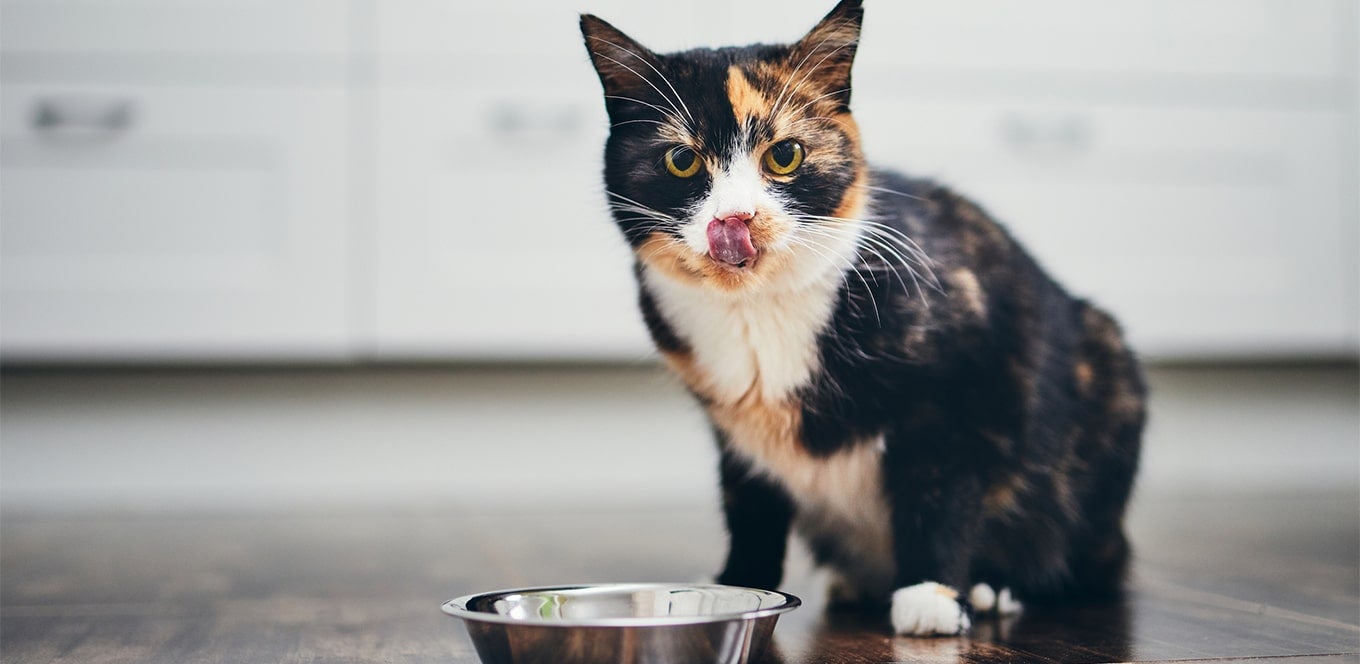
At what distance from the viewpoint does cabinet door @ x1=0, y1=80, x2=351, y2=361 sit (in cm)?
204

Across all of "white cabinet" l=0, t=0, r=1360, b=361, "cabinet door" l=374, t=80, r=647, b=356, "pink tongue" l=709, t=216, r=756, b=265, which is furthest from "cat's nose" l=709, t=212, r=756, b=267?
"cabinet door" l=374, t=80, r=647, b=356

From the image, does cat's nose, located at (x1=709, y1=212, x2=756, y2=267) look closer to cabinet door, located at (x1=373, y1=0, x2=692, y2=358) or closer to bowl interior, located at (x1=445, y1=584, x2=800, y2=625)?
bowl interior, located at (x1=445, y1=584, x2=800, y2=625)

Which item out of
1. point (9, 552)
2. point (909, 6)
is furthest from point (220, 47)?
point (909, 6)

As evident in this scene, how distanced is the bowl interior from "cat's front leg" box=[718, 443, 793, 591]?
19 centimetres

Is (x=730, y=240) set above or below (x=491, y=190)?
below

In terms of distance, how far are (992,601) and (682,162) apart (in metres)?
0.45

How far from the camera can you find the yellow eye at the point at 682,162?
0.97m

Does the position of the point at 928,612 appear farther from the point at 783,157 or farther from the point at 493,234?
the point at 493,234

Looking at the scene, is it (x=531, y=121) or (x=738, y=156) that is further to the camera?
(x=531, y=121)

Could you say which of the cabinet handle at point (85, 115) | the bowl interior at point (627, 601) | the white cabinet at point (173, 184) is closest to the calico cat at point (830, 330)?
the bowl interior at point (627, 601)

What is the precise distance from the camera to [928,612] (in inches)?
36.6

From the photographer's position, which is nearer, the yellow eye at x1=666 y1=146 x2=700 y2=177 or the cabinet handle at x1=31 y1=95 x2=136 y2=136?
the yellow eye at x1=666 y1=146 x2=700 y2=177

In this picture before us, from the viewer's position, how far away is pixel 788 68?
40.1 inches

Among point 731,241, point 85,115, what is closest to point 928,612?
point 731,241
